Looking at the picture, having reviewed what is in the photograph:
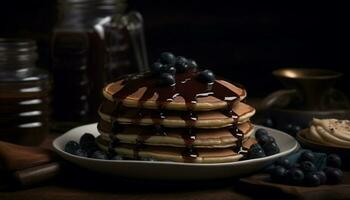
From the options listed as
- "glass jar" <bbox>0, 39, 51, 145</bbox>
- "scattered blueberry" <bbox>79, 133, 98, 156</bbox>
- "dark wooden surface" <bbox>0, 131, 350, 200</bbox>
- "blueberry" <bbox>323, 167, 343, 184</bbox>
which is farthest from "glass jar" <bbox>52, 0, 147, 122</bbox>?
"blueberry" <bbox>323, 167, 343, 184</bbox>

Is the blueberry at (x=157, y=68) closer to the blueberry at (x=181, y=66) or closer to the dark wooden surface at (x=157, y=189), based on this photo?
the blueberry at (x=181, y=66)

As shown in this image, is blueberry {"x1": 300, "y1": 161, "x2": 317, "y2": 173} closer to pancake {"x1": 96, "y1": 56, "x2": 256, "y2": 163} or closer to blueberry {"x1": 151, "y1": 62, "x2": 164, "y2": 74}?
pancake {"x1": 96, "y1": 56, "x2": 256, "y2": 163}

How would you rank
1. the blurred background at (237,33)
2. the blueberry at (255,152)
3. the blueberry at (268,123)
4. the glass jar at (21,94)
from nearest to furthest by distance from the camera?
the blueberry at (255,152) → the glass jar at (21,94) → the blueberry at (268,123) → the blurred background at (237,33)

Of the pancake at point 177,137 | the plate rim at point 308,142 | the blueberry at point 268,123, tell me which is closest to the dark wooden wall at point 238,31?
the blueberry at point 268,123

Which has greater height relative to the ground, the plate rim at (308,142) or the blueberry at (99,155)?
the blueberry at (99,155)

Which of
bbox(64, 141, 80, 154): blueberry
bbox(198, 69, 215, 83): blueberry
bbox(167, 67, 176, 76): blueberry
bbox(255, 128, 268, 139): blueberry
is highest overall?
bbox(167, 67, 176, 76): blueberry

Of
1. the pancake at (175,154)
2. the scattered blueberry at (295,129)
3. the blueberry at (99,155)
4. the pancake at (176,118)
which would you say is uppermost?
the pancake at (176,118)

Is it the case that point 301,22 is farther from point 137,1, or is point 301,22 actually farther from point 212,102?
point 212,102
